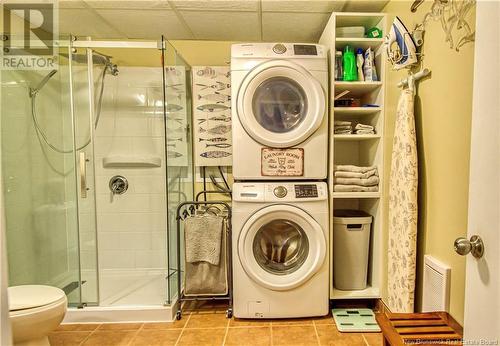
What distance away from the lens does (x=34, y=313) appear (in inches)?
54.3

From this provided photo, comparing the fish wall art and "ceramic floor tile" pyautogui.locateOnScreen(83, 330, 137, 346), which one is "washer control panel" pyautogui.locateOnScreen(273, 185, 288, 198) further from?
"ceramic floor tile" pyautogui.locateOnScreen(83, 330, 137, 346)

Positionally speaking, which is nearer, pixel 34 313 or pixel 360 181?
pixel 34 313

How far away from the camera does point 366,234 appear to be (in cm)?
214

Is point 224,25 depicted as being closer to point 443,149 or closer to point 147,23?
point 147,23

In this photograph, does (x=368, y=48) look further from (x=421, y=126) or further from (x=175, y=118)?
(x=175, y=118)

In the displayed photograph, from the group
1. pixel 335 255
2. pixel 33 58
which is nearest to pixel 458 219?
pixel 335 255

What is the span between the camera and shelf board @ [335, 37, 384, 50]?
2.00 metres

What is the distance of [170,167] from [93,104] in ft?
2.93

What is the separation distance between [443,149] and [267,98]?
1.15m

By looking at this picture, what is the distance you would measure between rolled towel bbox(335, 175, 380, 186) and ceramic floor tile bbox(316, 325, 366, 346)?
100cm

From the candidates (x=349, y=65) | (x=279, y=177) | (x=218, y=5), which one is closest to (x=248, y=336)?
(x=279, y=177)

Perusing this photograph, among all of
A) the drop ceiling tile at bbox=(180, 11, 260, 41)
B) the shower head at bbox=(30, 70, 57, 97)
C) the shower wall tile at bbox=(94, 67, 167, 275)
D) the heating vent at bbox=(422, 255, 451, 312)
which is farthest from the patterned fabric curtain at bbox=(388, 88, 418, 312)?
the shower head at bbox=(30, 70, 57, 97)

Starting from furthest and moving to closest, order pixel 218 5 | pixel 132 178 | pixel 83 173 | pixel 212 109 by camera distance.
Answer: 1. pixel 132 178
2. pixel 212 109
3. pixel 83 173
4. pixel 218 5

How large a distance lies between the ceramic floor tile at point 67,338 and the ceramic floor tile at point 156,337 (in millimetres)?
357
